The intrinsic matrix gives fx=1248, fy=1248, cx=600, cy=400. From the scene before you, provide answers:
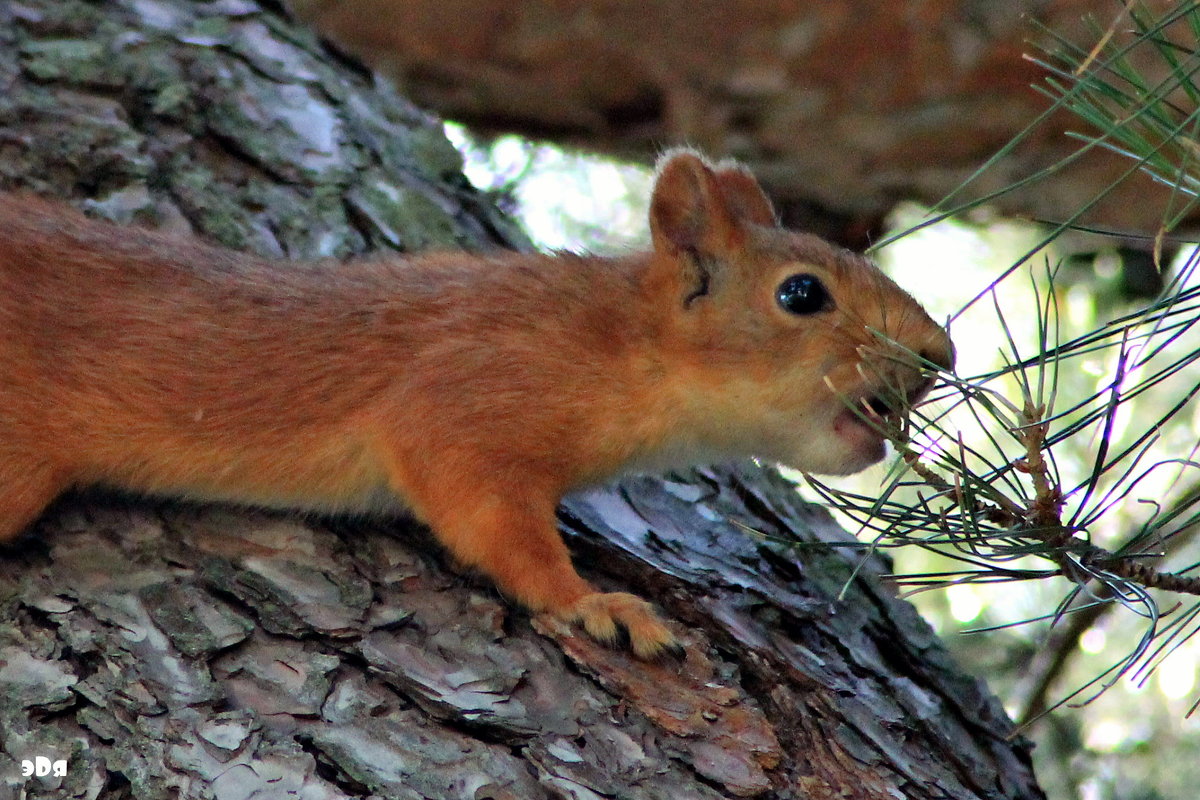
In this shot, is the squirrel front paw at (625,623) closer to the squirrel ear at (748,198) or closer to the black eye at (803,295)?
the black eye at (803,295)

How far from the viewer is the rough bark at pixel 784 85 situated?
5.89m

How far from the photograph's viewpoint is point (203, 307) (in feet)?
10.4

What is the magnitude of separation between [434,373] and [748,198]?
3.81 ft

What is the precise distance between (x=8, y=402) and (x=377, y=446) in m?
0.91

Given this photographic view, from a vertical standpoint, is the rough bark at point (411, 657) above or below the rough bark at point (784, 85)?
below

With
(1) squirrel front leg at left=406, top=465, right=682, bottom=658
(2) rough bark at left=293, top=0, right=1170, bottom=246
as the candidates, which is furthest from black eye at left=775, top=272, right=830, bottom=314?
(2) rough bark at left=293, top=0, right=1170, bottom=246

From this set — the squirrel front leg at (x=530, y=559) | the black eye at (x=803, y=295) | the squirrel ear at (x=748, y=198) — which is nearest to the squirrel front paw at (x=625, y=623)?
the squirrel front leg at (x=530, y=559)

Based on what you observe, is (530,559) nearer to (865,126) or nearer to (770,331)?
(770,331)

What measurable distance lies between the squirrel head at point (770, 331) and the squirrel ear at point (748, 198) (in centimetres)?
33

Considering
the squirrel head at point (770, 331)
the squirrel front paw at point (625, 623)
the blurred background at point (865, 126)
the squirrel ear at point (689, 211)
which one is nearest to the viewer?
the squirrel front paw at point (625, 623)

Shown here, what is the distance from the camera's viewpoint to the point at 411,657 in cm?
264

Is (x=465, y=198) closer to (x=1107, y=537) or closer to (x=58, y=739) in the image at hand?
(x=58, y=739)

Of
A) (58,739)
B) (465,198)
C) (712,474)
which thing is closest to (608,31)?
(465,198)

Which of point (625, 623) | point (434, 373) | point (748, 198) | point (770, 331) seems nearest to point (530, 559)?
point (625, 623)
